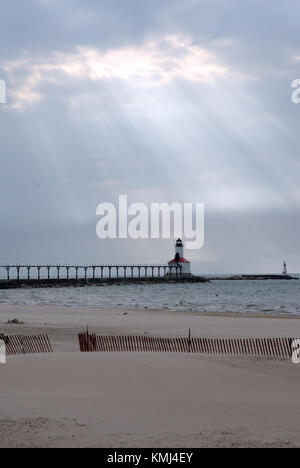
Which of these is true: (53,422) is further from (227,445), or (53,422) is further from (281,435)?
(281,435)

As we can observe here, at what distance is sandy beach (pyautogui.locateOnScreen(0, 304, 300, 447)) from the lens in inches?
458

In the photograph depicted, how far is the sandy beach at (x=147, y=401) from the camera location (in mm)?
11633

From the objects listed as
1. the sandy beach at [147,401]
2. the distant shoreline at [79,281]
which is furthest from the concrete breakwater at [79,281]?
the sandy beach at [147,401]

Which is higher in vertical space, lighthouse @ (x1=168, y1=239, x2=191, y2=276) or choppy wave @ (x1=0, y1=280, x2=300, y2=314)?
lighthouse @ (x1=168, y1=239, x2=191, y2=276)

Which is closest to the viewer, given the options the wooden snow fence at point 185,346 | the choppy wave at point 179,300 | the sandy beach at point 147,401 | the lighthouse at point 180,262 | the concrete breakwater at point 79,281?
the sandy beach at point 147,401

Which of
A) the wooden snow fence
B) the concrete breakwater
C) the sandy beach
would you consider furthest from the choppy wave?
the sandy beach

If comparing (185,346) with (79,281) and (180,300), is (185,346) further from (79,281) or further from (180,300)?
(79,281)

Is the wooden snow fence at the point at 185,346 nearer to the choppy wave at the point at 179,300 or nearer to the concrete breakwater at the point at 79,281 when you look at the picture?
the choppy wave at the point at 179,300

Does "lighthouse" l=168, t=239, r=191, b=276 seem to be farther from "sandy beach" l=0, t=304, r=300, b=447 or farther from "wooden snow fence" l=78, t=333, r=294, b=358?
"sandy beach" l=0, t=304, r=300, b=447

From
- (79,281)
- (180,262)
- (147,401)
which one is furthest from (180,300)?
(180,262)

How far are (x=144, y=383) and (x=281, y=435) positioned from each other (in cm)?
560

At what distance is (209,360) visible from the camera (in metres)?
20.8

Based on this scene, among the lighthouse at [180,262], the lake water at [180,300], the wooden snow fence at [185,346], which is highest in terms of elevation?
the lighthouse at [180,262]
